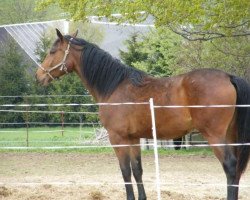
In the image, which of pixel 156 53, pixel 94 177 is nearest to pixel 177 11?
pixel 94 177

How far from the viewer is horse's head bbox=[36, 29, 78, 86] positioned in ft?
24.7

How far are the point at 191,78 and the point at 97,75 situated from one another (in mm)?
1323

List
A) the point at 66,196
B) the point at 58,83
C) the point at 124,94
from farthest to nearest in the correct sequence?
the point at 58,83 → the point at 66,196 → the point at 124,94

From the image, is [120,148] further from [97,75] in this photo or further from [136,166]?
[97,75]

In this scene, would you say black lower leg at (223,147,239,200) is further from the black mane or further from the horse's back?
the black mane

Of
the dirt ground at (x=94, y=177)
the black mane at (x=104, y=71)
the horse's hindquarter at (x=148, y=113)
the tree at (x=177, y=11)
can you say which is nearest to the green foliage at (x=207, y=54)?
the tree at (x=177, y=11)

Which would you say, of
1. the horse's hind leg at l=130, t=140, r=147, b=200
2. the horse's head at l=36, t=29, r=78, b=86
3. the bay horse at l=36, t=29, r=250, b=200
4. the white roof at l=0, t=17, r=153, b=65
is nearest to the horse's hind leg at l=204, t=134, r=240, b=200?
the bay horse at l=36, t=29, r=250, b=200

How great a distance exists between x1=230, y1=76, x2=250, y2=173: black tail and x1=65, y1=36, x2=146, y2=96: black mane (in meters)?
1.24

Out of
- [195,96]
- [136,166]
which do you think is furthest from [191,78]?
[136,166]

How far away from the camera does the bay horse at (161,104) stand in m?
6.47

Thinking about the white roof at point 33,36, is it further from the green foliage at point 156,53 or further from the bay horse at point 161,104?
the bay horse at point 161,104

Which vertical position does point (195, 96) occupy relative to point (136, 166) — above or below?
above

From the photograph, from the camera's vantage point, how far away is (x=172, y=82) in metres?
6.81

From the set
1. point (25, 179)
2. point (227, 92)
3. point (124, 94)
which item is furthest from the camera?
point (25, 179)
